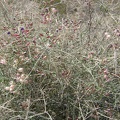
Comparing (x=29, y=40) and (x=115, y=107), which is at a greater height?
(x=29, y=40)

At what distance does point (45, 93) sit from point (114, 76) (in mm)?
360

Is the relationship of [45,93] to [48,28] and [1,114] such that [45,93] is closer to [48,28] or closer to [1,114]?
[1,114]

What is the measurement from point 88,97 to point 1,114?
43 centimetres

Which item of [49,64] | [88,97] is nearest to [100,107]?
[88,97]

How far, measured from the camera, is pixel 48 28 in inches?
73.9

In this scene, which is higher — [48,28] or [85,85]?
[48,28]

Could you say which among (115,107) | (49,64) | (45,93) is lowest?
(115,107)

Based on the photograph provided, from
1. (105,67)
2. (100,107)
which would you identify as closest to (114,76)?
(105,67)

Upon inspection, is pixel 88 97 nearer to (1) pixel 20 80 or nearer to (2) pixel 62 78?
(2) pixel 62 78

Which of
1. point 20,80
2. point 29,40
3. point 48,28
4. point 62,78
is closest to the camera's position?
point 20,80

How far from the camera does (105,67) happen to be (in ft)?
5.29

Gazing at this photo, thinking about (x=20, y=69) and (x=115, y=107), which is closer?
(x=20, y=69)

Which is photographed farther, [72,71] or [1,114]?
[72,71]

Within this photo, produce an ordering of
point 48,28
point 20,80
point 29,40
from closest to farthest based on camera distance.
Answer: point 20,80
point 29,40
point 48,28
